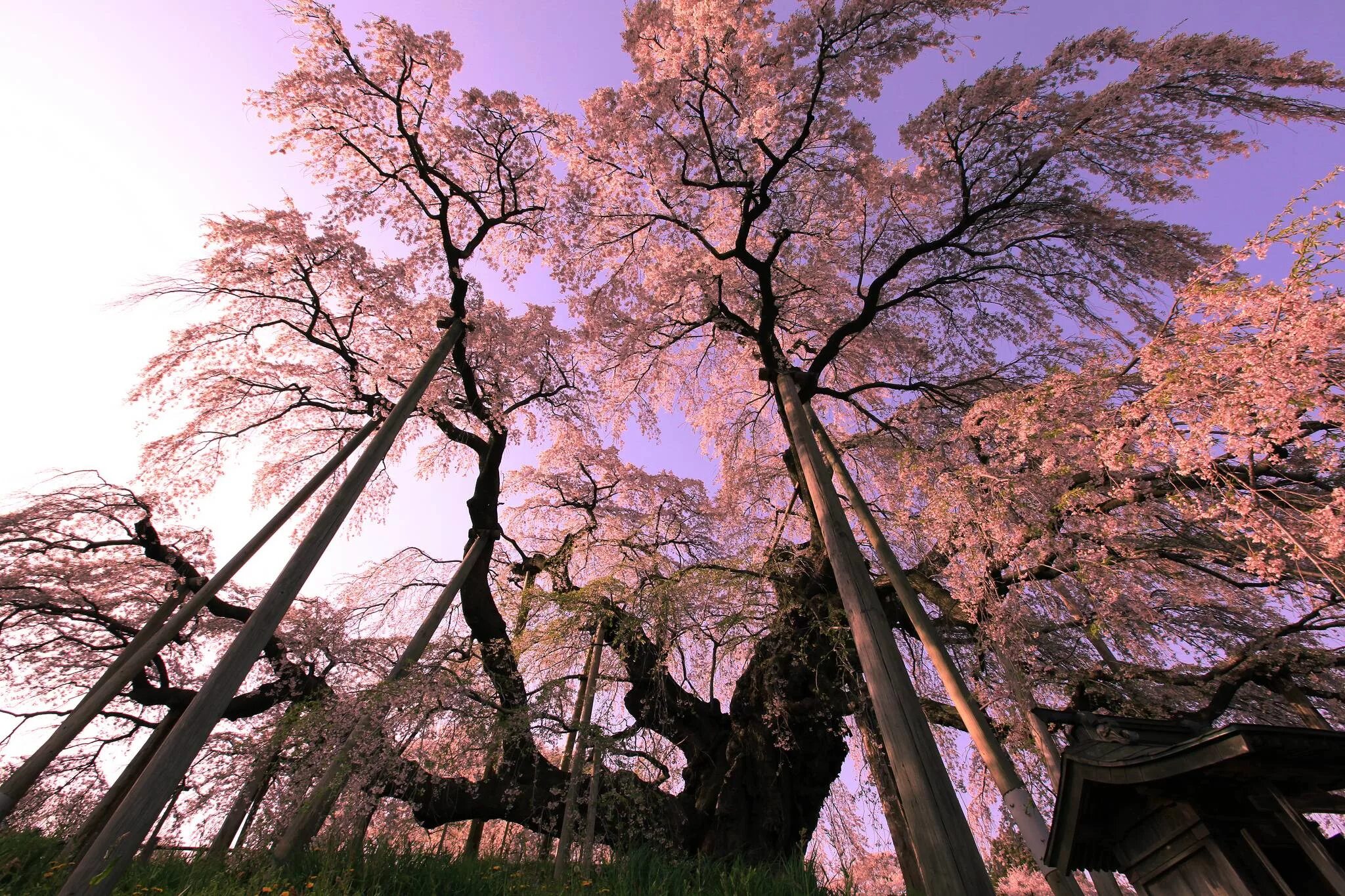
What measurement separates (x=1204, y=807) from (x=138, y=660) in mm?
12224

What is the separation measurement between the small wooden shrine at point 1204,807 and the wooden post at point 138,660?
8482 mm

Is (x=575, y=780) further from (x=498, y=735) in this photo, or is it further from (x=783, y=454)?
(x=783, y=454)

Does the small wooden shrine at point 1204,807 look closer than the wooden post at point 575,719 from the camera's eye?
Yes

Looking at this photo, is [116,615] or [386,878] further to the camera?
[116,615]

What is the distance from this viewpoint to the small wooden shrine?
2.88 meters

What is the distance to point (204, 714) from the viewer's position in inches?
151

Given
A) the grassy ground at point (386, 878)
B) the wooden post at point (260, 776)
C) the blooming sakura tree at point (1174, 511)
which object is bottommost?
the grassy ground at point (386, 878)

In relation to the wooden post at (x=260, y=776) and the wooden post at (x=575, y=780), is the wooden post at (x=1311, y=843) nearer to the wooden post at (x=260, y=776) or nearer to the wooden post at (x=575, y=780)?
the wooden post at (x=575, y=780)

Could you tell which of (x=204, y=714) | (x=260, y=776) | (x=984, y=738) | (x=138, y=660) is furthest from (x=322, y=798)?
(x=984, y=738)

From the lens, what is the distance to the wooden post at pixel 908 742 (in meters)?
3.22

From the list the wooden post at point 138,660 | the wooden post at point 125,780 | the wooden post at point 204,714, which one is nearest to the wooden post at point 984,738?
the wooden post at point 204,714

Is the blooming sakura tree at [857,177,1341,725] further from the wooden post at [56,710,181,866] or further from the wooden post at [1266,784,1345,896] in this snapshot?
the wooden post at [56,710,181,866]

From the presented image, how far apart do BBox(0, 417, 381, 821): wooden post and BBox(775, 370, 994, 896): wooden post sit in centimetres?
658

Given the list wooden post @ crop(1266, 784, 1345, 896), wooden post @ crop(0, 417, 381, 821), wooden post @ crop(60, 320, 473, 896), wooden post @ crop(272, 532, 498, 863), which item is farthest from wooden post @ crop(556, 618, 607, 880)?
wooden post @ crop(1266, 784, 1345, 896)
